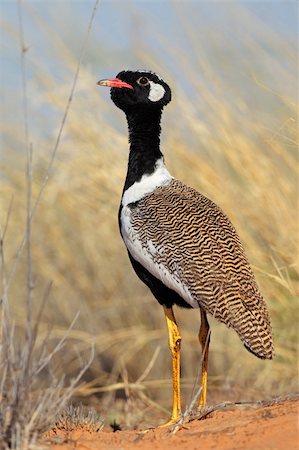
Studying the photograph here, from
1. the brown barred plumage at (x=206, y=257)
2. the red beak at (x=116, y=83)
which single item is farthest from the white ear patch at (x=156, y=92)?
the brown barred plumage at (x=206, y=257)

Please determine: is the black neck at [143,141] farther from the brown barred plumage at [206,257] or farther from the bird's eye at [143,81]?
the brown barred plumage at [206,257]

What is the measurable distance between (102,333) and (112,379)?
1.34 feet

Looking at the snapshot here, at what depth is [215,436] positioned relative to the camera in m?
3.84

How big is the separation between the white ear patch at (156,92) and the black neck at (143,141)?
77mm

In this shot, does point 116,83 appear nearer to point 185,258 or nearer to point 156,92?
point 156,92

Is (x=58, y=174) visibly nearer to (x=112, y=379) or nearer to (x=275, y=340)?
(x=112, y=379)

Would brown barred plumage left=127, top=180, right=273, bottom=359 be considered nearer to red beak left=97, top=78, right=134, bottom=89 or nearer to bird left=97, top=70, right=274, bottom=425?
bird left=97, top=70, right=274, bottom=425

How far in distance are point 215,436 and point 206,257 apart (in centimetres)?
116

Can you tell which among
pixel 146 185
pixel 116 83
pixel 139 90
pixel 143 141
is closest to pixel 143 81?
pixel 139 90

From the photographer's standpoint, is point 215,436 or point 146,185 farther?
point 146,185

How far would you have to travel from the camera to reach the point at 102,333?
26.3ft

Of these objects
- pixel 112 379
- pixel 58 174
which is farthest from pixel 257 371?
pixel 58 174

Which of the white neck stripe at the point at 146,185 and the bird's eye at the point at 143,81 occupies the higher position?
the bird's eye at the point at 143,81

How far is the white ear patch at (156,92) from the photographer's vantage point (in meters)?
5.47
